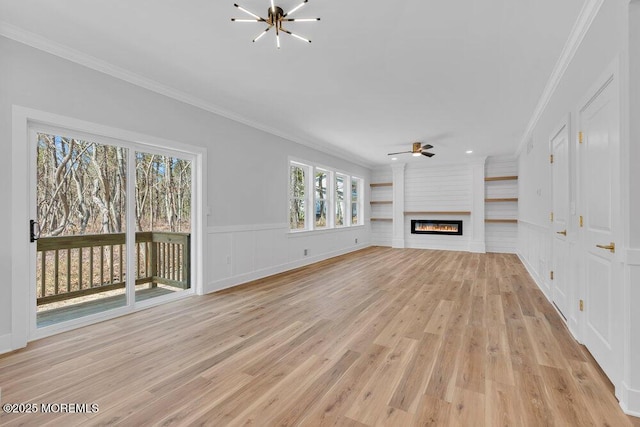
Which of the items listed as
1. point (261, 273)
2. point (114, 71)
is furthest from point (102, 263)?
point (261, 273)

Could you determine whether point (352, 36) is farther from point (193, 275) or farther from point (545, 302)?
point (545, 302)

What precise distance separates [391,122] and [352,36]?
260 centimetres

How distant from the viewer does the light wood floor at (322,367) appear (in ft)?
5.53

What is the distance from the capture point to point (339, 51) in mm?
2752

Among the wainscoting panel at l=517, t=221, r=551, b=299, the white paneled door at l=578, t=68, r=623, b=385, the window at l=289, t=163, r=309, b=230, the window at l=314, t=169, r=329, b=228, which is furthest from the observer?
the window at l=314, t=169, r=329, b=228

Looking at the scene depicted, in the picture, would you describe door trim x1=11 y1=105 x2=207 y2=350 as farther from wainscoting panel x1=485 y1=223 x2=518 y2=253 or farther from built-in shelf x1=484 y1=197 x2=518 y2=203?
wainscoting panel x1=485 y1=223 x2=518 y2=253

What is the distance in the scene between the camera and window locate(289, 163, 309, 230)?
6121 millimetres

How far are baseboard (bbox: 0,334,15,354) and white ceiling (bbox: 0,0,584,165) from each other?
2522 millimetres

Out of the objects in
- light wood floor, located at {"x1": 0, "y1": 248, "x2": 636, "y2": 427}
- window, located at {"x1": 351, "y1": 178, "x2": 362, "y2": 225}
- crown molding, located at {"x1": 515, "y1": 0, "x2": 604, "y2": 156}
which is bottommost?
light wood floor, located at {"x1": 0, "y1": 248, "x2": 636, "y2": 427}

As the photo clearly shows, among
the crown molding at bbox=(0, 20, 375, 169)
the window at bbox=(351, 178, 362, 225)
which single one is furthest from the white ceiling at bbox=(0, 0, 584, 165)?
the window at bbox=(351, 178, 362, 225)

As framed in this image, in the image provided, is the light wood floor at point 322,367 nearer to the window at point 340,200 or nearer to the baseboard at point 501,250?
the window at point 340,200

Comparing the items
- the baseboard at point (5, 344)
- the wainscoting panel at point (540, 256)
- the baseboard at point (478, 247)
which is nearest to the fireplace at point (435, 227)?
the baseboard at point (478, 247)

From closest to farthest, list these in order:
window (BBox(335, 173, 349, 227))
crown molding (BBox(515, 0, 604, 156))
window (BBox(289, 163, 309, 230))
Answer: crown molding (BBox(515, 0, 604, 156)) → window (BBox(289, 163, 309, 230)) → window (BBox(335, 173, 349, 227))

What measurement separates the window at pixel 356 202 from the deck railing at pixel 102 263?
17.7 ft
